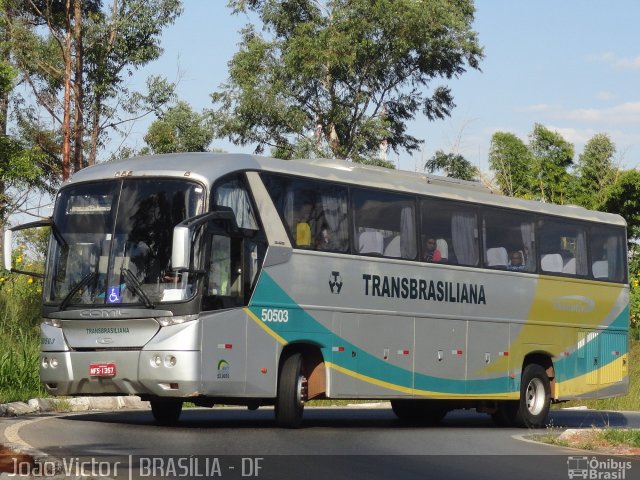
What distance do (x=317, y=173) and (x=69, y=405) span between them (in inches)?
229

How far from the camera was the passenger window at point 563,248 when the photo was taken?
70.8ft

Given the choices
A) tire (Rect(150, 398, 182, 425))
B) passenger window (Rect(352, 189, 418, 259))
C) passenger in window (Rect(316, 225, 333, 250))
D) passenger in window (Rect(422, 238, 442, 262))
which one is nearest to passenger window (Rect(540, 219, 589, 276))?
passenger in window (Rect(422, 238, 442, 262))

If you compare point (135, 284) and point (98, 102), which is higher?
point (98, 102)

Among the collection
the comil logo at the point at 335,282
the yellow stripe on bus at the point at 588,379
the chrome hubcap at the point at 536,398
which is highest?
the comil logo at the point at 335,282

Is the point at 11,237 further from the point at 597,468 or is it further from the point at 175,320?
the point at 597,468

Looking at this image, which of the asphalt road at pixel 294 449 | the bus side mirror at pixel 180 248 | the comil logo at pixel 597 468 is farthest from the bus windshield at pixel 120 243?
the comil logo at pixel 597 468

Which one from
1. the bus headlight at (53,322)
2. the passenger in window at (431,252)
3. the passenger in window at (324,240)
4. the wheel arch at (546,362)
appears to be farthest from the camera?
the wheel arch at (546,362)

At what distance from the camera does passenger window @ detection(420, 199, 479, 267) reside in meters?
19.3

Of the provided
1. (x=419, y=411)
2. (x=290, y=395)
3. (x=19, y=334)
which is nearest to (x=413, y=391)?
(x=419, y=411)

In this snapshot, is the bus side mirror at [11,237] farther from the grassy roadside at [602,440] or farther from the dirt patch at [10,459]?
the grassy roadside at [602,440]

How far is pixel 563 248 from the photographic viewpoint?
2200 cm

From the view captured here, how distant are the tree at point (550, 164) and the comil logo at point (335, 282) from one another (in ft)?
135

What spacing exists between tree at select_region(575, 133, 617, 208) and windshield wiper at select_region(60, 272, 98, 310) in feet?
142

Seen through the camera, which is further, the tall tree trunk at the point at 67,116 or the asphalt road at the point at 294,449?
the tall tree trunk at the point at 67,116
